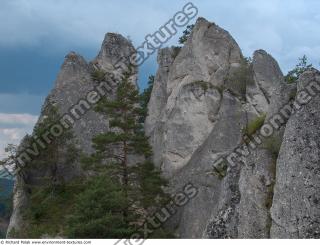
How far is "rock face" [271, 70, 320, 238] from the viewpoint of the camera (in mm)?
15344

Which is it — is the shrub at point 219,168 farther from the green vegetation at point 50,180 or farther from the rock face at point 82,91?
the rock face at point 82,91

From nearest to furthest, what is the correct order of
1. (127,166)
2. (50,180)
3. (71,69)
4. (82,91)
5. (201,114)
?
(127,166), (50,180), (201,114), (82,91), (71,69)

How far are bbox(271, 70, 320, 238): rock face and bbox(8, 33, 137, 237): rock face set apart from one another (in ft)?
83.2

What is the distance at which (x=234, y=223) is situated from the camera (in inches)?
731

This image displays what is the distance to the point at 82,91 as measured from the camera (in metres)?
44.6

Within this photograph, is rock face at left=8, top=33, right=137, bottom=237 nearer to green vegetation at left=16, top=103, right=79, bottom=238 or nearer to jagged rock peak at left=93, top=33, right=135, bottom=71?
jagged rock peak at left=93, top=33, right=135, bottom=71

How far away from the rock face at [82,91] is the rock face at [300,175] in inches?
998

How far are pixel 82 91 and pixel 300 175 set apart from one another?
102 feet

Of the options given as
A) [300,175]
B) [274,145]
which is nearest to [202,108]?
[274,145]

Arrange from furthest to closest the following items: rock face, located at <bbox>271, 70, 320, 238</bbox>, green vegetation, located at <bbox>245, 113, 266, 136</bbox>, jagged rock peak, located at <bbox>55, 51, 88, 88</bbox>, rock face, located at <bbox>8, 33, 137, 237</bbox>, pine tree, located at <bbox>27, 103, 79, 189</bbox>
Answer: jagged rock peak, located at <bbox>55, 51, 88, 88</bbox> < rock face, located at <bbox>8, 33, 137, 237</bbox> < pine tree, located at <bbox>27, 103, 79, 189</bbox> < green vegetation, located at <bbox>245, 113, 266, 136</bbox> < rock face, located at <bbox>271, 70, 320, 238</bbox>

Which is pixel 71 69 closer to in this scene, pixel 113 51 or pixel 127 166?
pixel 113 51

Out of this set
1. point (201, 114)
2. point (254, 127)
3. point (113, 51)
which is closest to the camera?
point (254, 127)

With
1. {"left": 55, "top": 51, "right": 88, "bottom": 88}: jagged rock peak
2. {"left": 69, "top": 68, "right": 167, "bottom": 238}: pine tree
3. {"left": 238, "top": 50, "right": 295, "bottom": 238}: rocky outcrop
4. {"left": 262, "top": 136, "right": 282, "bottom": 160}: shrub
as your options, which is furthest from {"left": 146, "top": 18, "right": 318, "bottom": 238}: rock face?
{"left": 262, "top": 136, "right": 282, "bottom": 160}: shrub

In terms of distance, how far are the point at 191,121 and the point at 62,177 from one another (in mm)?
10793
